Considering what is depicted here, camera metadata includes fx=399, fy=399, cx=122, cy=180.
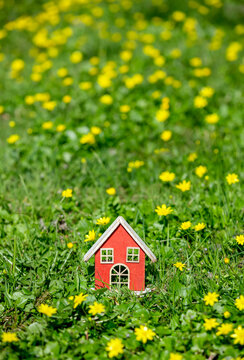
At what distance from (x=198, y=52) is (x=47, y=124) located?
8.20 ft

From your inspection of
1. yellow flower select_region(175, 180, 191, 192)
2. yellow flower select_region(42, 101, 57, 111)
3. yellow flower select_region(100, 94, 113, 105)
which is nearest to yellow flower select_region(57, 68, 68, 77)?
yellow flower select_region(42, 101, 57, 111)

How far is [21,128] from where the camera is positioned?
417 cm

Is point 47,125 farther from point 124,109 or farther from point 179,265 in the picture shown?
point 179,265

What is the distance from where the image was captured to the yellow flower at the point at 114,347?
1987 mm

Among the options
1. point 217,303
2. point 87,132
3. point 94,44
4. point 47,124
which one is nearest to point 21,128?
point 47,124

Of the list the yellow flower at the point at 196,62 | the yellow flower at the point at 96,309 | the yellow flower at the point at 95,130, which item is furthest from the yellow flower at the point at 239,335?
the yellow flower at the point at 196,62

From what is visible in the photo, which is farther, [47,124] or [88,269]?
[47,124]

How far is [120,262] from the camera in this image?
2.34 metres

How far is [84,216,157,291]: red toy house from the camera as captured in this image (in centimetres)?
227

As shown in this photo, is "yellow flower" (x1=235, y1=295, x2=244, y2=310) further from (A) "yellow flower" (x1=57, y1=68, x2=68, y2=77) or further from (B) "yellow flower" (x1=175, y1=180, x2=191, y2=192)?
(A) "yellow flower" (x1=57, y1=68, x2=68, y2=77)

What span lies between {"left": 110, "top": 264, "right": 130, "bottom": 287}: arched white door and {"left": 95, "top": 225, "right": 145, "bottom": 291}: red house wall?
0.03 m

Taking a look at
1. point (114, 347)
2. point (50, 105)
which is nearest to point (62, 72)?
point (50, 105)

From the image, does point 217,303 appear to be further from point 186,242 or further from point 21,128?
point 21,128

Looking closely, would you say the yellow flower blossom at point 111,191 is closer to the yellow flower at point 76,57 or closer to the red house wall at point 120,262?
the red house wall at point 120,262
